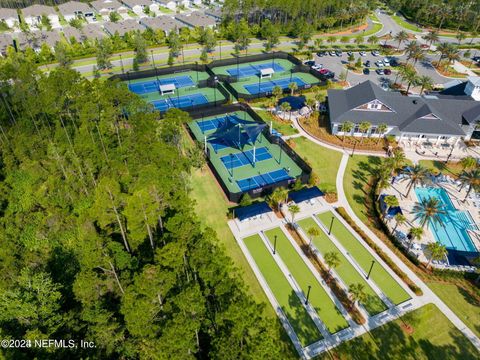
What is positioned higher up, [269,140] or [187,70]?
[187,70]

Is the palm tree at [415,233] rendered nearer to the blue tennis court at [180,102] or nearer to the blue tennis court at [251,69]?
the blue tennis court at [180,102]

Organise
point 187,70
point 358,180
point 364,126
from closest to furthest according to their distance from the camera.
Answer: point 358,180 < point 364,126 < point 187,70

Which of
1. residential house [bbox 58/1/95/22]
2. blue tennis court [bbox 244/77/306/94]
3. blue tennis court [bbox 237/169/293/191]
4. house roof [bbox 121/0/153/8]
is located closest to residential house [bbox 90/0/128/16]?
house roof [bbox 121/0/153/8]

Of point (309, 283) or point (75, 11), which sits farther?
point (75, 11)

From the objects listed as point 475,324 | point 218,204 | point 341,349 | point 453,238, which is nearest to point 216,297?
point 341,349

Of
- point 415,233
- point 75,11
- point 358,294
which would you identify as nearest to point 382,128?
point 415,233

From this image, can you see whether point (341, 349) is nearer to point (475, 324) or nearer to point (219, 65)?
point (475, 324)

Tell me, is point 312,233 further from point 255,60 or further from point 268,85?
point 255,60
